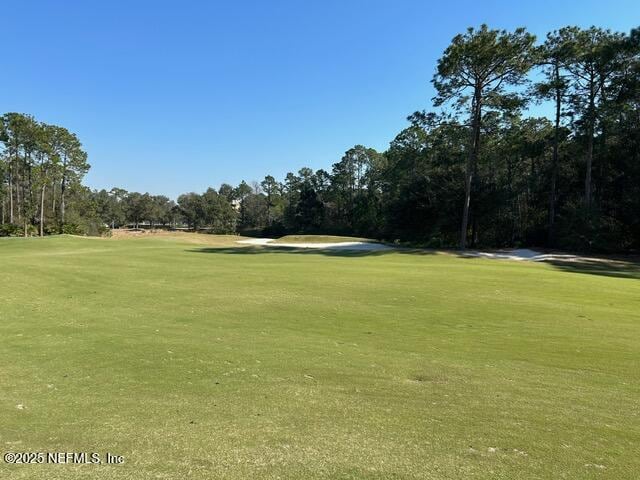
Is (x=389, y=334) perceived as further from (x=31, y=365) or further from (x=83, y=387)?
(x=31, y=365)

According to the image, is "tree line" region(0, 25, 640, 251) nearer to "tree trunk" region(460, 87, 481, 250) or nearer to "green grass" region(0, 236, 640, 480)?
"tree trunk" region(460, 87, 481, 250)

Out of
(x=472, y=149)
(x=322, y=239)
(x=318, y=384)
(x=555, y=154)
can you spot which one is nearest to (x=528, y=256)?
(x=472, y=149)

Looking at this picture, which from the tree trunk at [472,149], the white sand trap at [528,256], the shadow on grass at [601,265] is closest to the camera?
the shadow on grass at [601,265]

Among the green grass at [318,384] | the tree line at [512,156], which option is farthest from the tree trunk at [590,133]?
the green grass at [318,384]

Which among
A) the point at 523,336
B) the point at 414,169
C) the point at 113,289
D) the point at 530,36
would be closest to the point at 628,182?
the point at 530,36

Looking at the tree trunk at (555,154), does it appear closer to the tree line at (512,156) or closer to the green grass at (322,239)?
the tree line at (512,156)

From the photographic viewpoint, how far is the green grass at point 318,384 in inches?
148

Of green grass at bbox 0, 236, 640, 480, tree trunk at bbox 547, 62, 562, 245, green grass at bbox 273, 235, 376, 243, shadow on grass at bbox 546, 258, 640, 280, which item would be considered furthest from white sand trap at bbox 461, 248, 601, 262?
green grass at bbox 0, 236, 640, 480

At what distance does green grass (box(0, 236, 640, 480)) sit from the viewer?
3.75 metres

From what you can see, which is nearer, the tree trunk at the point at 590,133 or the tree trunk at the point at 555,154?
the tree trunk at the point at 590,133

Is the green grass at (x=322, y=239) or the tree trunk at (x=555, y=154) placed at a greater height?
the tree trunk at (x=555, y=154)

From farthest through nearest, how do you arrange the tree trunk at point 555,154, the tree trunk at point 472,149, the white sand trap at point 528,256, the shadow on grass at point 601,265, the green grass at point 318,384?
the tree trunk at point 555,154
the tree trunk at point 472,149
the white sand trap at point 528,256
the shadow on grass at point 601,265
the green grass at point 318,384

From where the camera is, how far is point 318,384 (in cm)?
584

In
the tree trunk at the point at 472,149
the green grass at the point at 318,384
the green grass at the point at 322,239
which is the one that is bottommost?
the green grass at the point at 318,384
